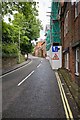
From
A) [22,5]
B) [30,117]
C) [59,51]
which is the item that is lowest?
[30,117]

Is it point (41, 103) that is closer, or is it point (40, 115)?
point (40, 115)

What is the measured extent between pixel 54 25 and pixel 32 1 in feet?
59.2

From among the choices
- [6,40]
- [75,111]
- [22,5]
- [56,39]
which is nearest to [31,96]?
[75,111]

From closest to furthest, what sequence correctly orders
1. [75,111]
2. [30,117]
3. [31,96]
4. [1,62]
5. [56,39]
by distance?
[30,117]
[75,111]
[31,96]
[1,62]
[56,39]

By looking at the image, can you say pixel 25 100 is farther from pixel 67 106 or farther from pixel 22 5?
pixel 22 5

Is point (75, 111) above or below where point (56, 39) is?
below

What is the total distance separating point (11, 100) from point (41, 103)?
1.38 metres

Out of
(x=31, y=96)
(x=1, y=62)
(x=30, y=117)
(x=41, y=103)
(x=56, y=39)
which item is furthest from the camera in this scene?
(x=56, y=39)

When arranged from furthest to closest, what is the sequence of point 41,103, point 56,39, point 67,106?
point 56,39 < point 41,103 < point 67,106

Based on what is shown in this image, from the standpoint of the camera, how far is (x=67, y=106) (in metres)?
8.85

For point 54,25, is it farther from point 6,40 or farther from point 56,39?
point 6,40

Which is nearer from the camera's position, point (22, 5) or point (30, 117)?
point (30, 117)

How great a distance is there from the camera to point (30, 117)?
742 cm

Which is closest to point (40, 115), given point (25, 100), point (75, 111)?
point (75, 111)
